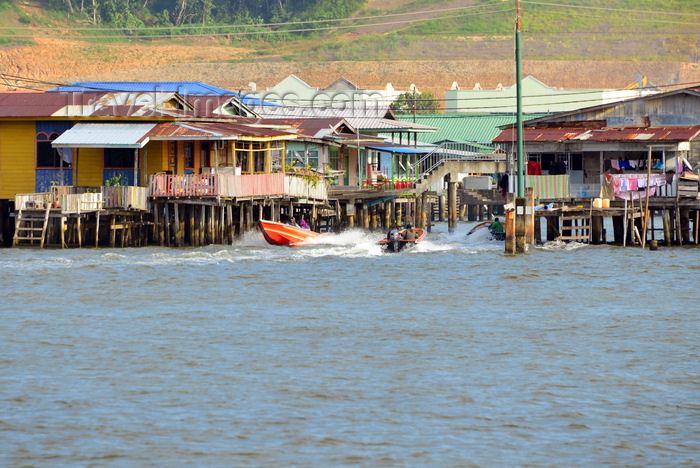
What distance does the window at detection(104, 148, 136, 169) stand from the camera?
47.2m

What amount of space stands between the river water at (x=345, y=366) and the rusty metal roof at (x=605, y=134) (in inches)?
383

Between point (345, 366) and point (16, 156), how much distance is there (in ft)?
99.2

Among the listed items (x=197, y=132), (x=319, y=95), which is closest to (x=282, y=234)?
(x=197, y=132)

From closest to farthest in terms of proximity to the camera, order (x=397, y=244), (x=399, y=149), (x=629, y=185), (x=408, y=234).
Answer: (x=397, y=244), (x=408, y=234), (x=629, y=185), (x=399, y=149)

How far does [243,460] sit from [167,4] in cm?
15151

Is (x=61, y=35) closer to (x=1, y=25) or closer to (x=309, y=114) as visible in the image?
(x=1, y=25)

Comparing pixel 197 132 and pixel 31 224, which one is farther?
pixel 31 224

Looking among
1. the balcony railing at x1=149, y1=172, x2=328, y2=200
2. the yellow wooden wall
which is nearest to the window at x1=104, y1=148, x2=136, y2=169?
the balcony railing at x1=149, y1=172, x2=328, y2=200

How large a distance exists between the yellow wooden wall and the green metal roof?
136 feet

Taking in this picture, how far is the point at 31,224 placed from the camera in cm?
4547

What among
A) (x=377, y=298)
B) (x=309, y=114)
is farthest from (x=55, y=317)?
(x=309, y=114)

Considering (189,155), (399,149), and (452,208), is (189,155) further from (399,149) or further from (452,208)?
(399,149)

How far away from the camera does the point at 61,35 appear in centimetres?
15088

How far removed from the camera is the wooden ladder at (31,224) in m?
44.4
